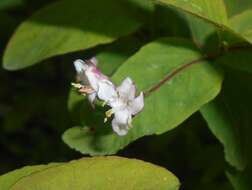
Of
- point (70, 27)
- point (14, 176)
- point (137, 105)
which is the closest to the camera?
point (14, 176)

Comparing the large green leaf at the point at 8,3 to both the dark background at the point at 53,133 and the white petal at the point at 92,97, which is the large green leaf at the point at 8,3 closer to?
the dark background at the point at 53,133

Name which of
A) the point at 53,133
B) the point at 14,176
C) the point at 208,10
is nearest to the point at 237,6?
the point at 208,10

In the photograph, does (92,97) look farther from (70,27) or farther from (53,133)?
(53,133)

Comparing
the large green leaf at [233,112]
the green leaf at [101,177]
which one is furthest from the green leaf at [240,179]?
the green leaf at [101,177]

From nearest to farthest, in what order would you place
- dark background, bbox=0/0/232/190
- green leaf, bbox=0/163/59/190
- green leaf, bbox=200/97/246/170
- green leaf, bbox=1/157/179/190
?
1. green leaf, bbox=1/157/179/190
2. green leaf, bbox=0/163/59/190
3. green leaf, bbox=200/97/246/170
4. dark background, bbox=0/0/232/190

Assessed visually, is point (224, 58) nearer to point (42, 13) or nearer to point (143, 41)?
point (143, 41)

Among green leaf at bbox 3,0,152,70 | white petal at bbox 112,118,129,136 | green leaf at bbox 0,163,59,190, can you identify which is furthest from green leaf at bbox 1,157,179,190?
green leaf at bbox 3,0,152,70

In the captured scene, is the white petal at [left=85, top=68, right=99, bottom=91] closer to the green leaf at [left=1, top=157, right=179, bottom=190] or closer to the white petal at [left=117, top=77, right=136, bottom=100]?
the white petal at [left=117, top=77, right=136, bottom=100]
